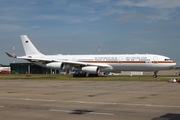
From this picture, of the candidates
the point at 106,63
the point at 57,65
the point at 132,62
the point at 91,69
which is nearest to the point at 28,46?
the point at 57,65

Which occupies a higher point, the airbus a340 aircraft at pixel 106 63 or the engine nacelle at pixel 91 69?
the airbus a340 aircraft at pixel 106 63

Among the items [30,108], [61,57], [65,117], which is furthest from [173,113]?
[61,57]

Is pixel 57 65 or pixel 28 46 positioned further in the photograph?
pixel 28 46

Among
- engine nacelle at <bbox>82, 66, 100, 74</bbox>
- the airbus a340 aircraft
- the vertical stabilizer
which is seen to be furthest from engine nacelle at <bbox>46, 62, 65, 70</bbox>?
the vertical stabilizer

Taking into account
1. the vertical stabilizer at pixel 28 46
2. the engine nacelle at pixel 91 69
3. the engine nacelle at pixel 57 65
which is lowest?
the engine nacelle at pixel 91 69

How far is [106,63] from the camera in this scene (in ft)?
175

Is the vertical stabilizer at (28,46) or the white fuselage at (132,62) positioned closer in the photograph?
the white fuselage at (132,62)

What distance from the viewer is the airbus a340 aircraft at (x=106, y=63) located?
50.2 metres

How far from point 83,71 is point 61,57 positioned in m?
7.38

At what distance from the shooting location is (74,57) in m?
57.5

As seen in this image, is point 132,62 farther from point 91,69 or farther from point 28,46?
point 28,46

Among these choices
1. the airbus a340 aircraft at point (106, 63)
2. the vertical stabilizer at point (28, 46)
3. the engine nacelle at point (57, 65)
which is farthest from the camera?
the vertical stabilizer at point (28, 46)

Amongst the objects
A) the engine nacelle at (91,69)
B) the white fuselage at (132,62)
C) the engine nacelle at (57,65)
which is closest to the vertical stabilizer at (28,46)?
the engine nacelle at (57,65)

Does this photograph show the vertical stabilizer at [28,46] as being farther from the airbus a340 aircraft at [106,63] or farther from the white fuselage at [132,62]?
the white fuselage at [132,62]
